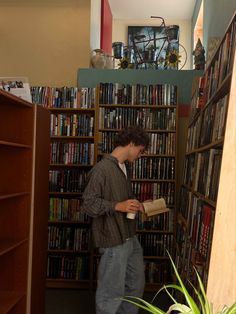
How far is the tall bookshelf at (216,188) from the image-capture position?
1.55 meters

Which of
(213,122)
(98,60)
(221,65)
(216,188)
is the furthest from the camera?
(98,60)

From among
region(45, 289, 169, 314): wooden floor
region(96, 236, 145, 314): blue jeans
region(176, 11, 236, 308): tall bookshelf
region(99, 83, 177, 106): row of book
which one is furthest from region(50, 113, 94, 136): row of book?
region(96, 236, 145, 314): blue jeans

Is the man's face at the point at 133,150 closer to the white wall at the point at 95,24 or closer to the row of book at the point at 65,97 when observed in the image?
the row of book at the point at 65,97

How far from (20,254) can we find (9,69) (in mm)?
2444

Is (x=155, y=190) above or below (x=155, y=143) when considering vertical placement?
below

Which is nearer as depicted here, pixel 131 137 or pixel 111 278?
pixel 111 278

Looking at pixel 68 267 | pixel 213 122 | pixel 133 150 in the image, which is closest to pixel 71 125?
pixel 68 267

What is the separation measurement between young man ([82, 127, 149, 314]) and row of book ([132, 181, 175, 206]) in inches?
55.3

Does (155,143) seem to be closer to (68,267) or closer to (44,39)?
(68,267)

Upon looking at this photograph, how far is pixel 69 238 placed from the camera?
4.10m

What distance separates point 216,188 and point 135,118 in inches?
89.2

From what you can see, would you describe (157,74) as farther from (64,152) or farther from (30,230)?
(30,230)

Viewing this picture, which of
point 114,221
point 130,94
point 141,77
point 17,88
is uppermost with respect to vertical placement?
point 141,77

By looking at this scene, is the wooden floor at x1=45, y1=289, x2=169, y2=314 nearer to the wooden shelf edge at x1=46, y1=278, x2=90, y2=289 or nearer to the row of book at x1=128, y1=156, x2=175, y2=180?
the wooden shelf edge at x1=46, y1=278, x2=90, y2=289
